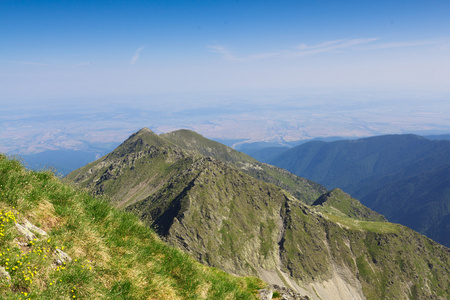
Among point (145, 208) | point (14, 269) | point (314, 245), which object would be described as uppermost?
point (14, 269)

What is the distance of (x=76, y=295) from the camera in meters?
6.04

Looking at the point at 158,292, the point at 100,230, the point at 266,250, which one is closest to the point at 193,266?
the point at 158,292

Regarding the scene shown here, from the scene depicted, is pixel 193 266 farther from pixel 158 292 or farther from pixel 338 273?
pixel 338 273

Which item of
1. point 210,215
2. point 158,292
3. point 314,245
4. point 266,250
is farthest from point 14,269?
point 314,245

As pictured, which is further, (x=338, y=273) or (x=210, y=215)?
(x=338, y=273)

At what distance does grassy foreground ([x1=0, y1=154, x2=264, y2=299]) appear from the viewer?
5.83 m

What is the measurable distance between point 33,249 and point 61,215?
2.12 m

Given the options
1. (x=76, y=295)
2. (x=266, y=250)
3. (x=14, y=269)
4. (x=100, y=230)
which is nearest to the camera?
(x=14, y=269)

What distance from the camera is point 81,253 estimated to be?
24.6 ft

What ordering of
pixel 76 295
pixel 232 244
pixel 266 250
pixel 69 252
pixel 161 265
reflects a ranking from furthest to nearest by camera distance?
pixel 266 250
pixel 232 244
pixel 161 265
pixel 69 252
pixel 76 295

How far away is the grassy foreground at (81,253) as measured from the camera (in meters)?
5.83

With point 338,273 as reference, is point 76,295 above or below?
above

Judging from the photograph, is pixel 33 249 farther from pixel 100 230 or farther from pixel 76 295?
pixel 100 230

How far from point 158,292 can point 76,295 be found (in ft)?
9.10
